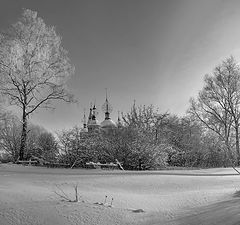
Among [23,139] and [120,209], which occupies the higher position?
[23,139]

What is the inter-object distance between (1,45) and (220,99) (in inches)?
744

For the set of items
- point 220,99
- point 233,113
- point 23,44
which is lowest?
point 233,113

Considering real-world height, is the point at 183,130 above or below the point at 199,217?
above

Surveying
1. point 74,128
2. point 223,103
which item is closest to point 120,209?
point 74,128

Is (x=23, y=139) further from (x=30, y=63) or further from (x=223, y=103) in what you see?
(x=223, y=103)

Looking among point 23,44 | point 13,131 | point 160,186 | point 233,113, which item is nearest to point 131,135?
point 160,186

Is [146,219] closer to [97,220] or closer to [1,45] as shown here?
[97,220]

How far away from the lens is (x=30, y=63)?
13.2 meters

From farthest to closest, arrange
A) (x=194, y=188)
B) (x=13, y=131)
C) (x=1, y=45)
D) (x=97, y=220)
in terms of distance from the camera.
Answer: (x=13, y=131)
(x=1, y=45)
(x=194, y=188)
(x=97, y=220)

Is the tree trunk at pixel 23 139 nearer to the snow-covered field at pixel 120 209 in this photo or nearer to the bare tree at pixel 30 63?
the bare tree at pixel 30 63

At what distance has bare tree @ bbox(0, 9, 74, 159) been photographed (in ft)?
41.5

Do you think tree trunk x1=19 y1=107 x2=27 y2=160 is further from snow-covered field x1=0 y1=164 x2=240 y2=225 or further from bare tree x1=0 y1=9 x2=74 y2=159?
snow-covered field x1=0 y1=164 x2=240 y2=225

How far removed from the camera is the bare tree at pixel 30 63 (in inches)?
498

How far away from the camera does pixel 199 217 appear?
10.6 feet
